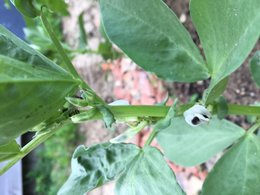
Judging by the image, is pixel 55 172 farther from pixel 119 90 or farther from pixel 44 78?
pixel 44 78

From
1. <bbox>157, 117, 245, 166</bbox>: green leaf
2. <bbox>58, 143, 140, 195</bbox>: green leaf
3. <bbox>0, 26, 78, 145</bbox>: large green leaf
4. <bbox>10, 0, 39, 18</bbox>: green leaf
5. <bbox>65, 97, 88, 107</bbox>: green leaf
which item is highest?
→ <bbox>10, 0, 39, 18</bbox>: green leaf

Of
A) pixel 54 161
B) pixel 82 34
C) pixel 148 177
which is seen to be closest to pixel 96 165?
pixel 148 177

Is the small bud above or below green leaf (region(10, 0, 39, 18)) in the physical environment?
below

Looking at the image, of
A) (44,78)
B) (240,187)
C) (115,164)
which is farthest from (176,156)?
(44,78)

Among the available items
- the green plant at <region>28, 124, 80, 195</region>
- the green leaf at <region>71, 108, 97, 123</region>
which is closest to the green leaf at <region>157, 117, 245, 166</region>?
the green leaf at <region>71, 108, 97, 123</region>

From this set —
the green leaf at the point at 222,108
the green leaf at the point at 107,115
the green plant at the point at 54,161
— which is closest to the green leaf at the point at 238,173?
the green leaf at the point at 222,108

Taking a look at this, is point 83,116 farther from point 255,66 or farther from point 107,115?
point 255,66

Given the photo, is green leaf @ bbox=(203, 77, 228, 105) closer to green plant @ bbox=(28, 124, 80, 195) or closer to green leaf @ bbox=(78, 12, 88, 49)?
green leaf @ bbox=(78, 12, 88, 49)
